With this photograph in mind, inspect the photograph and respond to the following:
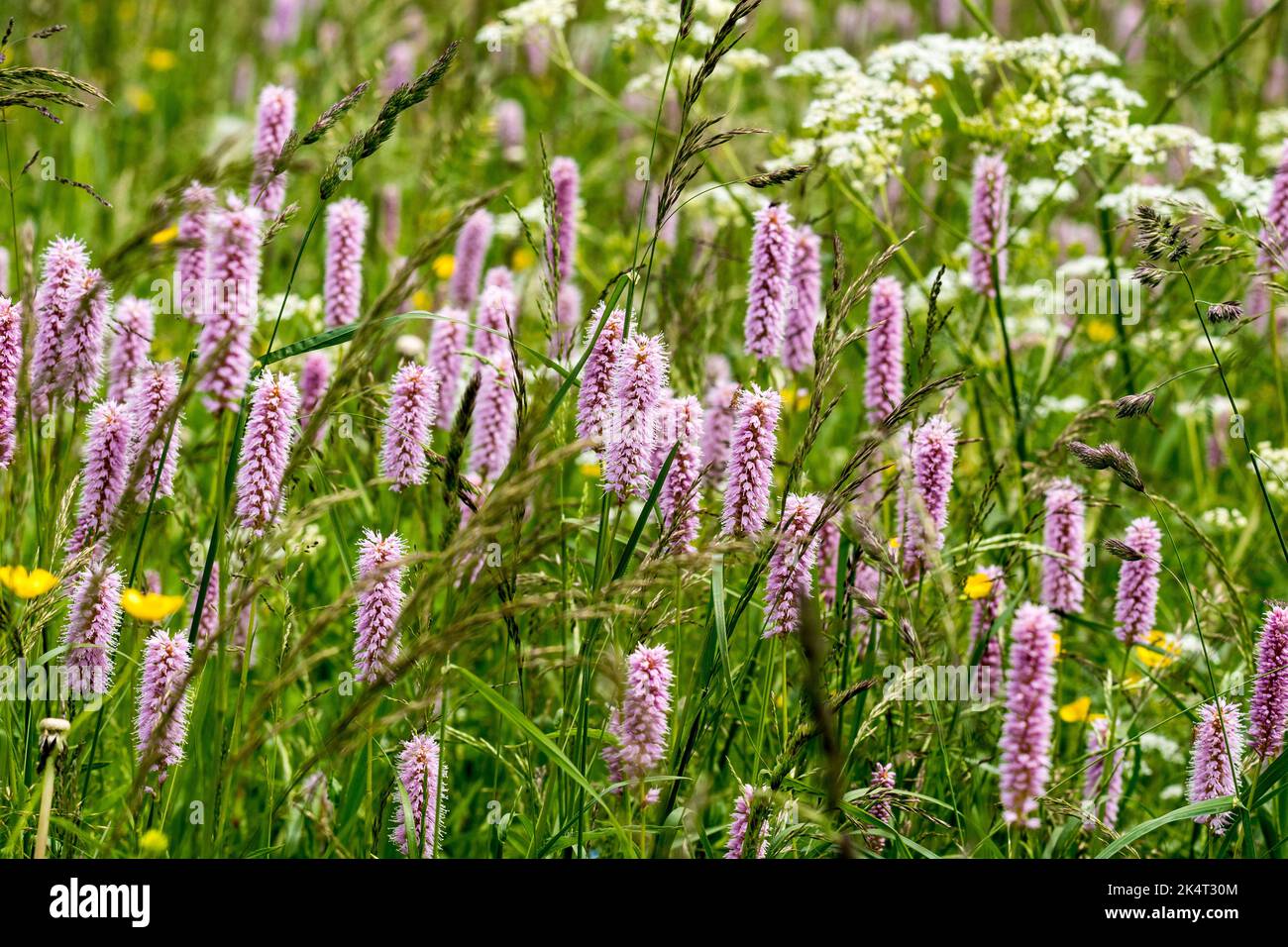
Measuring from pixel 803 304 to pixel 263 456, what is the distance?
1689mm

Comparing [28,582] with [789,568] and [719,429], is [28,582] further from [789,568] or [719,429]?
[719,429]

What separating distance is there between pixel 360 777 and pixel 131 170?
4.74m

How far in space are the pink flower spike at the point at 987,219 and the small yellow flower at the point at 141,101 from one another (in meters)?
5.61

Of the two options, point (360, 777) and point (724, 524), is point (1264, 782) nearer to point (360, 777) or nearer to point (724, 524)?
point (724, 524)

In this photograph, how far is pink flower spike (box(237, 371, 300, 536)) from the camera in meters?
2.68

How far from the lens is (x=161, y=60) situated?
29.4ft

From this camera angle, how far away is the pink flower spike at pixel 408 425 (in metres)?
3.02

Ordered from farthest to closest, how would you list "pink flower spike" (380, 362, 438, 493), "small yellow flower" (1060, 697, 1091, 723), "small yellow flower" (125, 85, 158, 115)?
"small yellow flower" (125, 85, 158, 115) → "small yellow flower" (1060, 697, 1091, 723) → "pink flower spike" (380, 362, 438, 493)

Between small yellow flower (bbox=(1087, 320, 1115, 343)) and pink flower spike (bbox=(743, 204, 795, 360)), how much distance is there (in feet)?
11.8

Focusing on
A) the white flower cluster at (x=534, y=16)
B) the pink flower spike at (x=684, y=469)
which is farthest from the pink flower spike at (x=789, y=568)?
the white flower cluster at (x=534, y=16)

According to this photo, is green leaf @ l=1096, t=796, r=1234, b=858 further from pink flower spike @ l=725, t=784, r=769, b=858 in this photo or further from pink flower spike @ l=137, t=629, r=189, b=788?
pink flower spike @ l=137, t=629, r=189, b=788

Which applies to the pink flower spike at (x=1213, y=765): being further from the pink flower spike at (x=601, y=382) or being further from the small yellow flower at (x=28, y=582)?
the small yellow flower at (x=28, y=582)

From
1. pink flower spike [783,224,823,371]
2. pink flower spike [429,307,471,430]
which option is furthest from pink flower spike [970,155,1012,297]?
pink flower spike [429,307,471,430]
